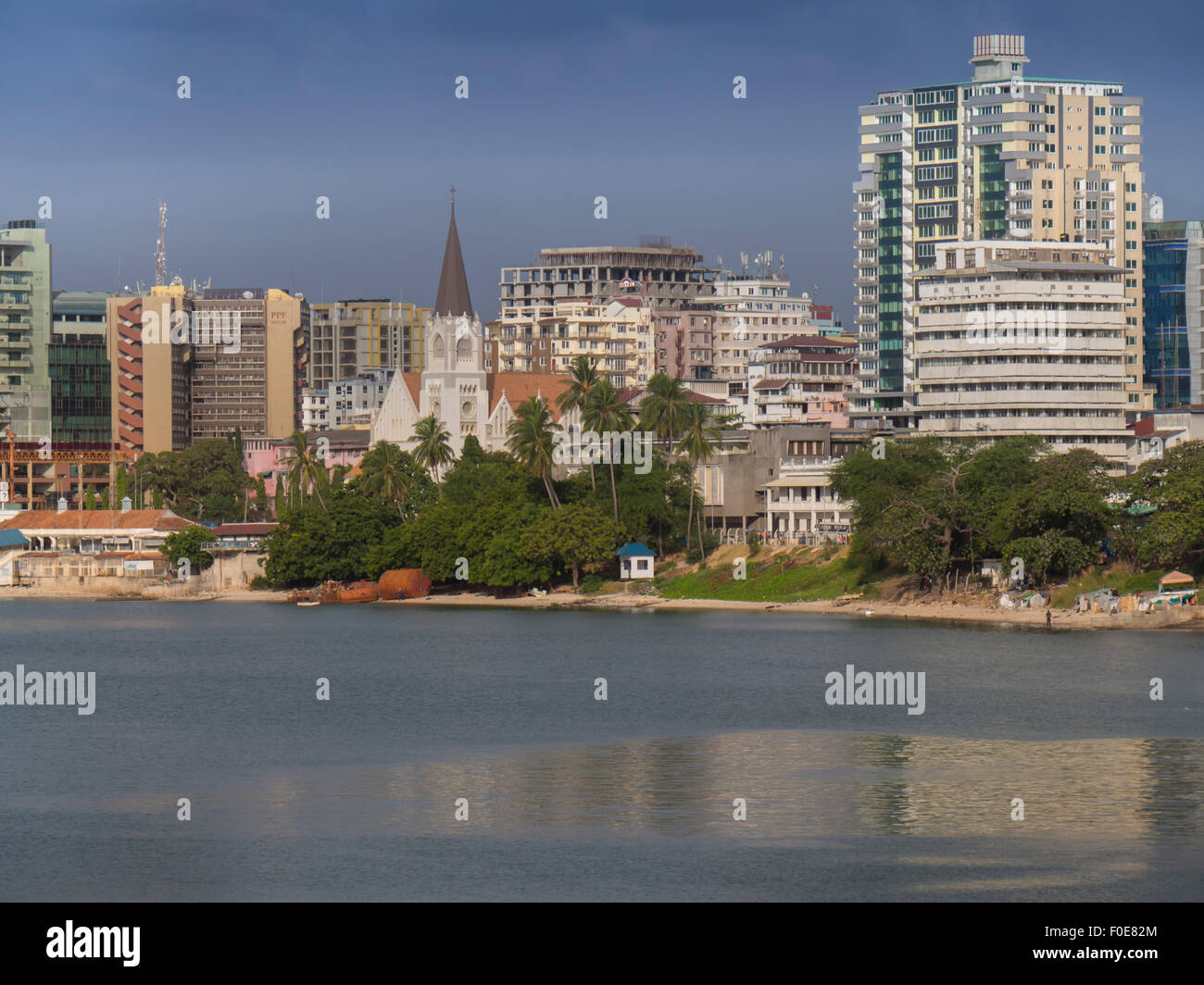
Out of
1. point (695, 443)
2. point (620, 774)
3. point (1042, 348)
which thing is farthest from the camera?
point (1042, 348)

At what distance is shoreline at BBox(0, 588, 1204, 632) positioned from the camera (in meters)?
92.8

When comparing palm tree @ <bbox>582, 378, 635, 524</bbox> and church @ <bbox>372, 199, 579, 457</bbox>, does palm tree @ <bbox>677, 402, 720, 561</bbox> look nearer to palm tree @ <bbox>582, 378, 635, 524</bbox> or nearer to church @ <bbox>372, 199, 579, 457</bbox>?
palm tree @ <bbox>582, 378, 635, 524</bbox>

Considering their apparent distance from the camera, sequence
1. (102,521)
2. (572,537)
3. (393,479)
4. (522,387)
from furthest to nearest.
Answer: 1. (522,387)
2. (102,521)
3. (393,479)
4. (572,537)

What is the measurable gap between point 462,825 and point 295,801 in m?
5.93

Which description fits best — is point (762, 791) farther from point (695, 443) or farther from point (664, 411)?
point (664, 411)

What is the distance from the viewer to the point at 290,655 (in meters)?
90.9

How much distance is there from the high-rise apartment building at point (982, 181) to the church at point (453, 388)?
34804 millimetres

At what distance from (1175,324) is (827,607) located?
10334cm

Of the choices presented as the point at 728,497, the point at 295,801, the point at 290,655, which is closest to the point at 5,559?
the point at 728,497

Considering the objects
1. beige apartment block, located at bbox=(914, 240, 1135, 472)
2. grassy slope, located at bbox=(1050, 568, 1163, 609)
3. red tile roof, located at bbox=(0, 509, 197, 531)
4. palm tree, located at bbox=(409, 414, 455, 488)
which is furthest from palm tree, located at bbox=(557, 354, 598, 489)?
grassy slope, located at bbox=(1050, 568, 1163, 609)

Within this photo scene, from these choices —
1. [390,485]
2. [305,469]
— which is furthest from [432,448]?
[390,485]

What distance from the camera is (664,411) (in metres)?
128
